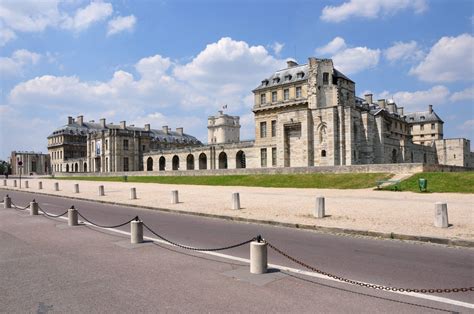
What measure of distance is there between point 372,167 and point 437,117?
242ft

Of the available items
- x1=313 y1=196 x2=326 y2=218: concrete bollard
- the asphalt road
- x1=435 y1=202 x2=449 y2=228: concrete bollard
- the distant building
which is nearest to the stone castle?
the distant building

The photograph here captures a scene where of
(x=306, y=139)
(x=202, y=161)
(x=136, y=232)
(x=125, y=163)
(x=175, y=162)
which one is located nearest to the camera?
(x=136, y=232)

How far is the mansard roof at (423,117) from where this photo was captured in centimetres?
9169

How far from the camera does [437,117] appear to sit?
91.7 metres

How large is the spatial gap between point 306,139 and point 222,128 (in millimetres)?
61904

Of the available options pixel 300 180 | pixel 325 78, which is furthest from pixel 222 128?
pixel 300 180

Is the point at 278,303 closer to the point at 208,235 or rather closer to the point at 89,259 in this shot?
the point at 89,259

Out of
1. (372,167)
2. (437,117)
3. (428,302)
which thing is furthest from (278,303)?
(437,117)

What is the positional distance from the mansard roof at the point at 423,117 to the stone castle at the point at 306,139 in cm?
30

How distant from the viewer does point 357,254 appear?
7.99 m

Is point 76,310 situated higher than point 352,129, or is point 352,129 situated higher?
point 352,129

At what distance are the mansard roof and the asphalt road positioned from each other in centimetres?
9394

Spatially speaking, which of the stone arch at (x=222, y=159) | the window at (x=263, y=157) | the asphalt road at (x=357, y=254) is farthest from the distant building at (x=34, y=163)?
the asphalt road at (x=357, y=254)

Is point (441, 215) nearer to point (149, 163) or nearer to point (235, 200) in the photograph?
point (235, 200)
